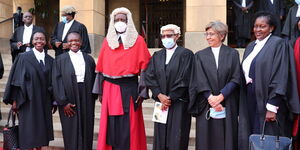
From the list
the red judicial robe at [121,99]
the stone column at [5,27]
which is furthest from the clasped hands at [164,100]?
the stone column at [5,27]

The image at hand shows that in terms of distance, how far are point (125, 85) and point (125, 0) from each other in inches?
391

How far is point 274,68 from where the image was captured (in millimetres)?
3699

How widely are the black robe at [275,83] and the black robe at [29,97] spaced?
2868mm

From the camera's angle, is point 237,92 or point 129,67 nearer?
point 237,92

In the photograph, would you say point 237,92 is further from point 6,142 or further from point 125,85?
point 6,142

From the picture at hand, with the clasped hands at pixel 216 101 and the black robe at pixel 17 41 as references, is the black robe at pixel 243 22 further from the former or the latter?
the clasped hands at pixel 216 101

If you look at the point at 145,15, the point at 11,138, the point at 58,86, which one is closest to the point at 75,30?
the point at 58,86

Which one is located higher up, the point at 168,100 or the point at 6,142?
the point at 168,100

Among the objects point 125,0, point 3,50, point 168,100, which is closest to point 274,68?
point 168,100

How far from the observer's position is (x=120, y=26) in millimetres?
4551

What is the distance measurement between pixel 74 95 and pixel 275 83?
275 cm

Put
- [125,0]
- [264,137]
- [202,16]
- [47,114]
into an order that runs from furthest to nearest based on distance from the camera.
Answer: [125,0], [202,16], [47,114], [264,137]

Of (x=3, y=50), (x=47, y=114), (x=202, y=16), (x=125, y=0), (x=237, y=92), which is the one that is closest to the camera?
(x=237, y=92)

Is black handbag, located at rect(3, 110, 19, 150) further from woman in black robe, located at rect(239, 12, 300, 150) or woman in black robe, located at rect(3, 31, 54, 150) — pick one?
woman in black robe, located at rect(239, 12, 300, 150)
